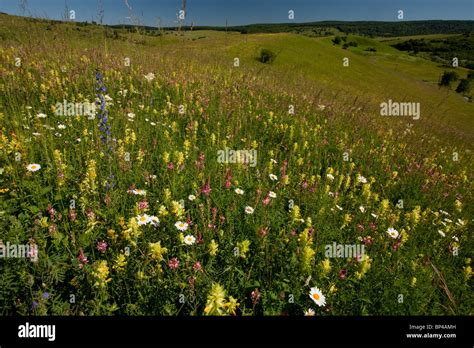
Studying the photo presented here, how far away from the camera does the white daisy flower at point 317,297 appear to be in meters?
2.57

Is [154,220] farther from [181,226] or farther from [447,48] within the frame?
[447,48]

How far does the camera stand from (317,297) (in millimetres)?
2635

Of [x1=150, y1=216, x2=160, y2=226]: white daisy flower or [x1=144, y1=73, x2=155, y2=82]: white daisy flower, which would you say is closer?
[x1=150, y1=216, x2=160, y2=226]: white daisy flower

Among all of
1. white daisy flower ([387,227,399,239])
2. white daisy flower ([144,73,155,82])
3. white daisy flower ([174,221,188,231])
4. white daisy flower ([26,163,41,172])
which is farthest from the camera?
white daisy flower ([144,73,155,82])

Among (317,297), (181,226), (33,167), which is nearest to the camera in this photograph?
(317,297)

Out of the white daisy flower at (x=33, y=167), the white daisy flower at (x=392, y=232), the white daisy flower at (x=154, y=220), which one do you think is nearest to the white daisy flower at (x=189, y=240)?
the white daisy flower at (x=154, y=220)

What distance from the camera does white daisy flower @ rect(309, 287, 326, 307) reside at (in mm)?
2572

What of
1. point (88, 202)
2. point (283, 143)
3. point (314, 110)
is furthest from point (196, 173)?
point (314, 110)

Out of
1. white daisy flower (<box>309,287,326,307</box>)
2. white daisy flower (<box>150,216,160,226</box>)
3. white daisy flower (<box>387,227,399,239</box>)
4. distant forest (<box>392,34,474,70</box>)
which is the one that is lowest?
white daisy flower (<box>309,287,326,307</box>)

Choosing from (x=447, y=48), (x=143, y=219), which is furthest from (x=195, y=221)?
(x=447, y=48)

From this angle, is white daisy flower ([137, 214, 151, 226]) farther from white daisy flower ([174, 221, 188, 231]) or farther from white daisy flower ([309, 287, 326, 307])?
white daisy flower ([309, 287, 326, 307])

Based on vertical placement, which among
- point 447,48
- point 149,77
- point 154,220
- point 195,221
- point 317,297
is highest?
point 447,48

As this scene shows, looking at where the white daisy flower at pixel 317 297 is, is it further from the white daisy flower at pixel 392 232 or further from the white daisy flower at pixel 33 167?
the white daisy flower at pixel 33 167

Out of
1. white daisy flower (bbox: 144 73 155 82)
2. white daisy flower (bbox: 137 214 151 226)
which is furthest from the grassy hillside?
white daisy flower (bbox: 144 73 155 82)
